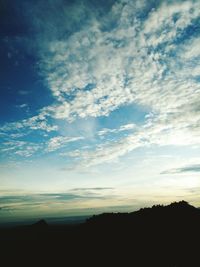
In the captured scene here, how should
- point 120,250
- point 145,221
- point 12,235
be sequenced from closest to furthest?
point 120,250, point 145,221, point 12,235

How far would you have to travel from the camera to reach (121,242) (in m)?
26.8

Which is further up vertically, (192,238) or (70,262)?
(192,238)

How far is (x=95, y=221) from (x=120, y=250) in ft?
31.9

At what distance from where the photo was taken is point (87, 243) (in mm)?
27938

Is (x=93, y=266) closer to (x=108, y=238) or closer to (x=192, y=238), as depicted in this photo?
(x=108, y=238)

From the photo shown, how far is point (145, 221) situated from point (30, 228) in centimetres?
1598

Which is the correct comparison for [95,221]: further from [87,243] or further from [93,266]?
[93,266]

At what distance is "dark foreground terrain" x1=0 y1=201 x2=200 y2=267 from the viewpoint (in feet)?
79.2

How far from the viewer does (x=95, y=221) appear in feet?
114

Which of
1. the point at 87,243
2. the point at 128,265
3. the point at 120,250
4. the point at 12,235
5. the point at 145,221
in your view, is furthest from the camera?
the point at 12,235

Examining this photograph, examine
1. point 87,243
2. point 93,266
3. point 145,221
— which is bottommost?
point 93,266

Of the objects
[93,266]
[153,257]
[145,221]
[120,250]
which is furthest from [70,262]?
[145,221]

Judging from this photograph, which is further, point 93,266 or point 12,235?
point 12,235

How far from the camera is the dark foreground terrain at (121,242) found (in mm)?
24125
